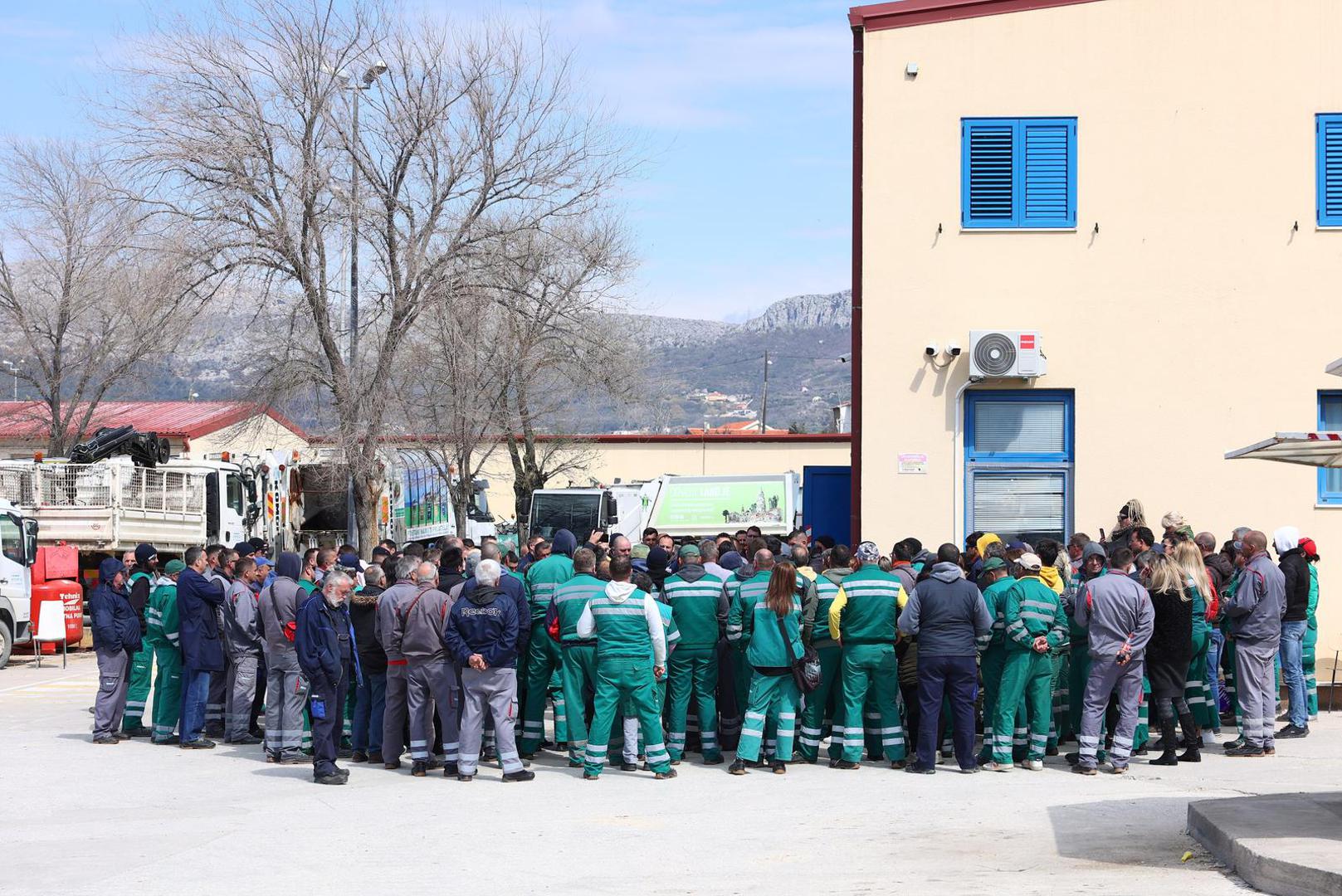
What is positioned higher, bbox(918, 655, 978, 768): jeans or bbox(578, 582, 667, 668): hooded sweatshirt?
bbox(578, 582, 667, 668): hooded sweatshirt

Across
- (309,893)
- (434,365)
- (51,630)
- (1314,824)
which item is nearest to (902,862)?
(1314,824)

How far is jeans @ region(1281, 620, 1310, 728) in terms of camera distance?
43.2 ft

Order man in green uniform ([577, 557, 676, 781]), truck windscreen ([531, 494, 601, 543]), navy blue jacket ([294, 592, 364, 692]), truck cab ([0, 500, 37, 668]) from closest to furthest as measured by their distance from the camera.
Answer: navy blue jacket ([294, 592, 364, 692])
man in green uniform ([577, 557, 676, 781])
truck cab ([0, 500, 37, 668])
truck windscreen ([531, 494, 601, 543])

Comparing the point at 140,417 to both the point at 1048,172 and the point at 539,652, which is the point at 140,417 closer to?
the point at 1048,172

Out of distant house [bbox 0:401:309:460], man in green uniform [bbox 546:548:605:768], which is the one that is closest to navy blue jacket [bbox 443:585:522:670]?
man in green uniform [bbox 546:548:605:768]

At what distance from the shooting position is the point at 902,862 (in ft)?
28.4

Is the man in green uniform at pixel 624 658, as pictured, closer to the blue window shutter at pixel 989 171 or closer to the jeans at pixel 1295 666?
the jeans at pixel 1295 666

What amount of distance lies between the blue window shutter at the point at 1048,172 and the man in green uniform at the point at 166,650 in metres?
10.7

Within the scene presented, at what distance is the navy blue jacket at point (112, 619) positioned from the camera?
13875 millimetres

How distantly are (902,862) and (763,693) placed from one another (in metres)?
3.49

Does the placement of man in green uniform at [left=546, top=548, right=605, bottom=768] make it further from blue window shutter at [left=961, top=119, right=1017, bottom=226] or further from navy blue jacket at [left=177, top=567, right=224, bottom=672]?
blue window shutter at [left=961, top=119, right=1017, bottom=226]

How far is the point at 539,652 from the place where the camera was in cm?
1249

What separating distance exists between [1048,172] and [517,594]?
961cm

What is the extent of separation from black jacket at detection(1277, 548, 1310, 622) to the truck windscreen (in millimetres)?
15694
